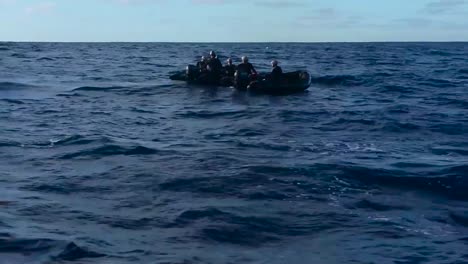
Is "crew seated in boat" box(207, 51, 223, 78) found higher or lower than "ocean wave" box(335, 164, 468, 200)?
higher

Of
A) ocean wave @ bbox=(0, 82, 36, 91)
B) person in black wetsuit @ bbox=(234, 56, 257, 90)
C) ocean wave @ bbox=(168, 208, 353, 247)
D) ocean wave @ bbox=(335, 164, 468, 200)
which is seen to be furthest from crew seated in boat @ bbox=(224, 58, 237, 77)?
ocean wave @ bbox=(168, 208, 353, 247)

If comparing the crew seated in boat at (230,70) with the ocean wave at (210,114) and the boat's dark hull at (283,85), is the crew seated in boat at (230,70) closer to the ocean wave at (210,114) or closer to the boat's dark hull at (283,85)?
the boat's dark hull at (283,85)

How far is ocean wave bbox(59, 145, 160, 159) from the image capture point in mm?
19812

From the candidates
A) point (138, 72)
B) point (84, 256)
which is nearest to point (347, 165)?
point (84, 256)

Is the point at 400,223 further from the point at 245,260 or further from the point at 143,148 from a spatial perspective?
the point at 143,148

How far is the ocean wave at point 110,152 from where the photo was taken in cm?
1981

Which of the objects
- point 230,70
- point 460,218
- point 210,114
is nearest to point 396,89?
point 230,70

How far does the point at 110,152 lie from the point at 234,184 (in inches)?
214

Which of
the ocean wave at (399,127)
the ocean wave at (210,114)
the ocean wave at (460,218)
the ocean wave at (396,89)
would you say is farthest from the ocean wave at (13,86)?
the ocean wave at (460,218)

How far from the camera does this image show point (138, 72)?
185ft

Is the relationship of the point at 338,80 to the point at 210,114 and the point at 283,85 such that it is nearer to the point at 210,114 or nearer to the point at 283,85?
the point at 283,85

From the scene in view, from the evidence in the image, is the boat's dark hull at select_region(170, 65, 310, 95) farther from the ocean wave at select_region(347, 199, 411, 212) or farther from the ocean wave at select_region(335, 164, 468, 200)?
the ocean wave at select_region(347, 199, 411, 212)

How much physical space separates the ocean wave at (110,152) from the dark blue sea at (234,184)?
82 mm

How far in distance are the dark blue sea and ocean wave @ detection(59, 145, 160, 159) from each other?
0.08m
